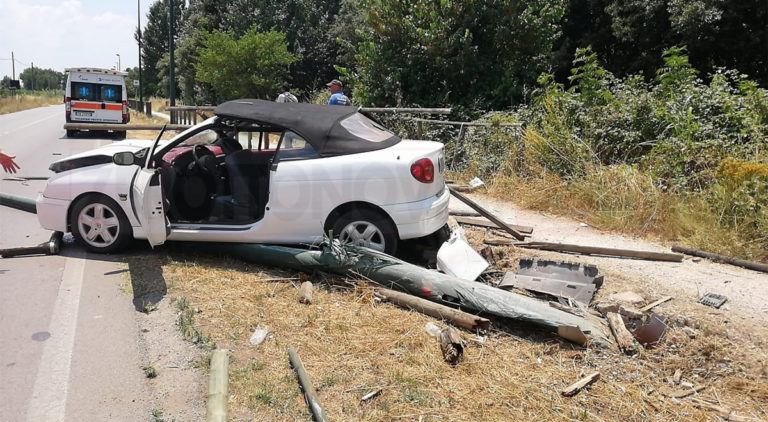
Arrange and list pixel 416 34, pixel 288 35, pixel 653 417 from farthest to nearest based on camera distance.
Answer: pixel 288 35 < pixel 416 34 < pixel 653 417

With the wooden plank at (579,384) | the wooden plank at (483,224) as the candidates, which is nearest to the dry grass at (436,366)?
the wooden plank at (579,384)

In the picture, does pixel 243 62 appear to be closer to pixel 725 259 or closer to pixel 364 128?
pixel 364 128

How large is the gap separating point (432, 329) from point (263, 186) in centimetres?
264

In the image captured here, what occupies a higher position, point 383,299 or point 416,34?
point 416,34

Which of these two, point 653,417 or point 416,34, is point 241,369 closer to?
point 653,417

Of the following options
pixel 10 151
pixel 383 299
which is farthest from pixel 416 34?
pixel 10 151

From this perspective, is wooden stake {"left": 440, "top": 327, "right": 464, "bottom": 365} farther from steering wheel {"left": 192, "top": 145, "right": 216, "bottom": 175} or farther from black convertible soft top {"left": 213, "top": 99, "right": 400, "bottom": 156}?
steering wheel {"left": 192, "top": 145, "right": 216, "bottom": 175}

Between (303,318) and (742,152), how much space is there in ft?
21.1

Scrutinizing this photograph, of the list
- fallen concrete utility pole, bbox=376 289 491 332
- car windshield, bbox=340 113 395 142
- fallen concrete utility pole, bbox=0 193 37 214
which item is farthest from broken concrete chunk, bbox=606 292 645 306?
fallen concrete utility pole, bbox=0 193 37 214

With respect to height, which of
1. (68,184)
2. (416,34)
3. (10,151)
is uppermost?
(416,34)

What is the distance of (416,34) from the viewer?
47.2 feet

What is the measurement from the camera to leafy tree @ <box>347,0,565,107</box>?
47.0 feet

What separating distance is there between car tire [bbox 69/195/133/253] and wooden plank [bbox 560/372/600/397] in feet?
15.3

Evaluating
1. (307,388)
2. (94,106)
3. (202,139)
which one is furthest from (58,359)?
(94,106)
